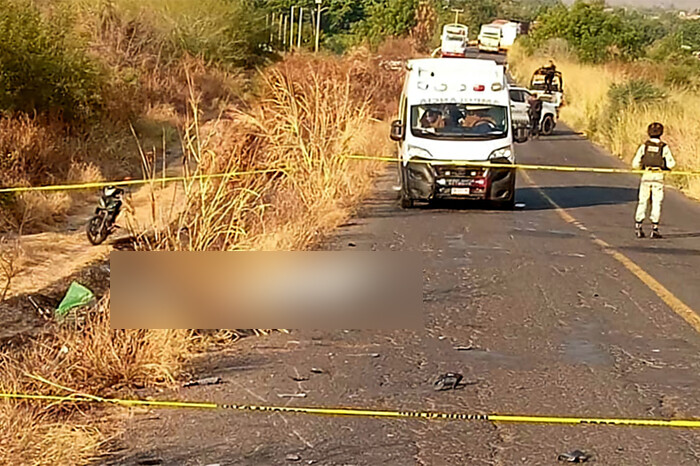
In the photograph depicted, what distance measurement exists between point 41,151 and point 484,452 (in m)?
17.5

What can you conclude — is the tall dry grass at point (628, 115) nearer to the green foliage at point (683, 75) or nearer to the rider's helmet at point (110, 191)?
the green foliage at point (683, 75)

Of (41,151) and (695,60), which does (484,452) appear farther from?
(695,60)

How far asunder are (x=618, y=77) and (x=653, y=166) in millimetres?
32769

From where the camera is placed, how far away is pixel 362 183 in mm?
19453

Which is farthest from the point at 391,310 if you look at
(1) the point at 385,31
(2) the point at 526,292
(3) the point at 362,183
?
(1) the point at 385,31

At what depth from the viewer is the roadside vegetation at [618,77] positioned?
2991cm

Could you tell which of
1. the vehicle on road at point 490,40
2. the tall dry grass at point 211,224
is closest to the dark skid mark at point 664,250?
the tall dry grass at point 211,224

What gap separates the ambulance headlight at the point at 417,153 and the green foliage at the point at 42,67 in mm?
8986

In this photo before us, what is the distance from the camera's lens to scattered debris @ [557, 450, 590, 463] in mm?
5858

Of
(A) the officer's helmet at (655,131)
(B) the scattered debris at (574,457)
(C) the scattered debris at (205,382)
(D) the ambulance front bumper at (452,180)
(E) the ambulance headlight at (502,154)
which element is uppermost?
(A) the officer's helmet at (655,131)

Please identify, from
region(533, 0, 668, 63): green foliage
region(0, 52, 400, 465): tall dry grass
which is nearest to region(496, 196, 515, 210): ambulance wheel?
region(0, 52, 400, 465): tall dry grass

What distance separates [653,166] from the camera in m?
14.8

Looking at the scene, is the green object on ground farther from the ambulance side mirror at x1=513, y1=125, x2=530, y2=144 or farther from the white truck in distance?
the white truck in distance

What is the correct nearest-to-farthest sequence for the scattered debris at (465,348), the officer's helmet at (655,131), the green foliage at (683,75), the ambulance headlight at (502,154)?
the scattered debris at (465,348) < the officer's helmet at (655,131) < the ambulance headlight at (502,154) < the green foliage at (683,75)
